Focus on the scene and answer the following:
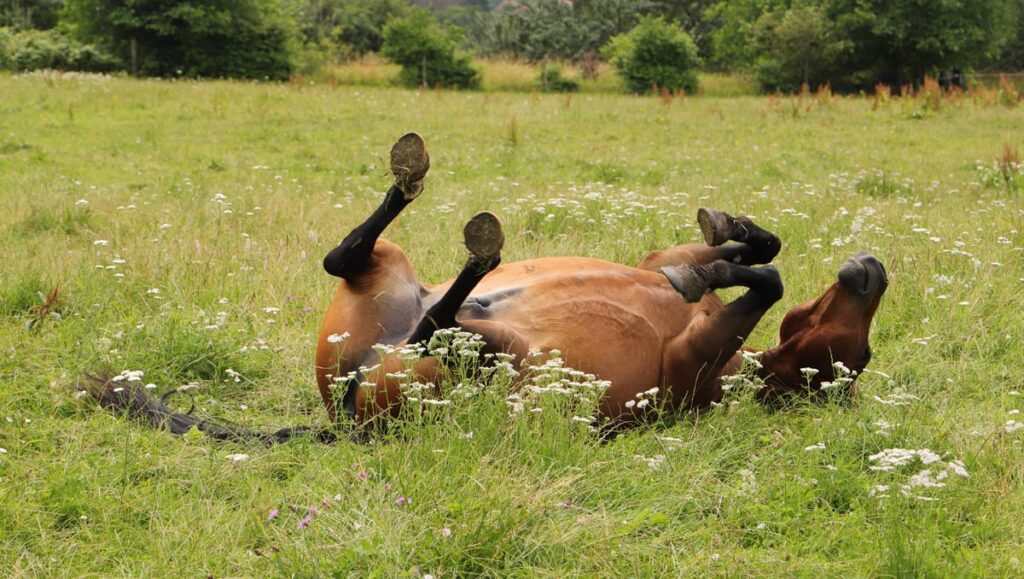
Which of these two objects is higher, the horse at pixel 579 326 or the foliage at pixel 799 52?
the foliage at pixel 799 52

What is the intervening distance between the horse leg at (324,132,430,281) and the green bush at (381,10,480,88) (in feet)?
91.3

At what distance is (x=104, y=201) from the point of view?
8203mm

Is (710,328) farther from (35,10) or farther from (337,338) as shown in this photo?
(35,10)

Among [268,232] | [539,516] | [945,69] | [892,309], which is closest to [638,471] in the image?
[539,516]

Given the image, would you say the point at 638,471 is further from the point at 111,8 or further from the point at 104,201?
the point at 111,8

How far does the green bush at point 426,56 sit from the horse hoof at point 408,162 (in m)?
27.8

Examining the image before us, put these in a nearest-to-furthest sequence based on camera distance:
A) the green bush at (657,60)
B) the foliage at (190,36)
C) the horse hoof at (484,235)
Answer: the horse hoof at (484,235), the foliage at (190,36), the green bush at (657,60)

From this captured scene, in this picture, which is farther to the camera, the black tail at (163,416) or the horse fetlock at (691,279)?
the horse fetlock at (691,279)

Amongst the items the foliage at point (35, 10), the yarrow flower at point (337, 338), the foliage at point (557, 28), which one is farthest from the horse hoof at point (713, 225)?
the foliage at point (35, 10)

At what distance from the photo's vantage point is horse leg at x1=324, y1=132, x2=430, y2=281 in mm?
3721

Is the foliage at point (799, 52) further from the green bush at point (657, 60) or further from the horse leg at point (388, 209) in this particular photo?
the horse leg at point (388, 209)

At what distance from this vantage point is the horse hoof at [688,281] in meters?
3.79

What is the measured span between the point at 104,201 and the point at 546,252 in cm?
414

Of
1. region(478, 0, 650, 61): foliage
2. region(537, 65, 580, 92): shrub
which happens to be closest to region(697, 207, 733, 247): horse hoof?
region(537, 65, 580, 92): shrub
